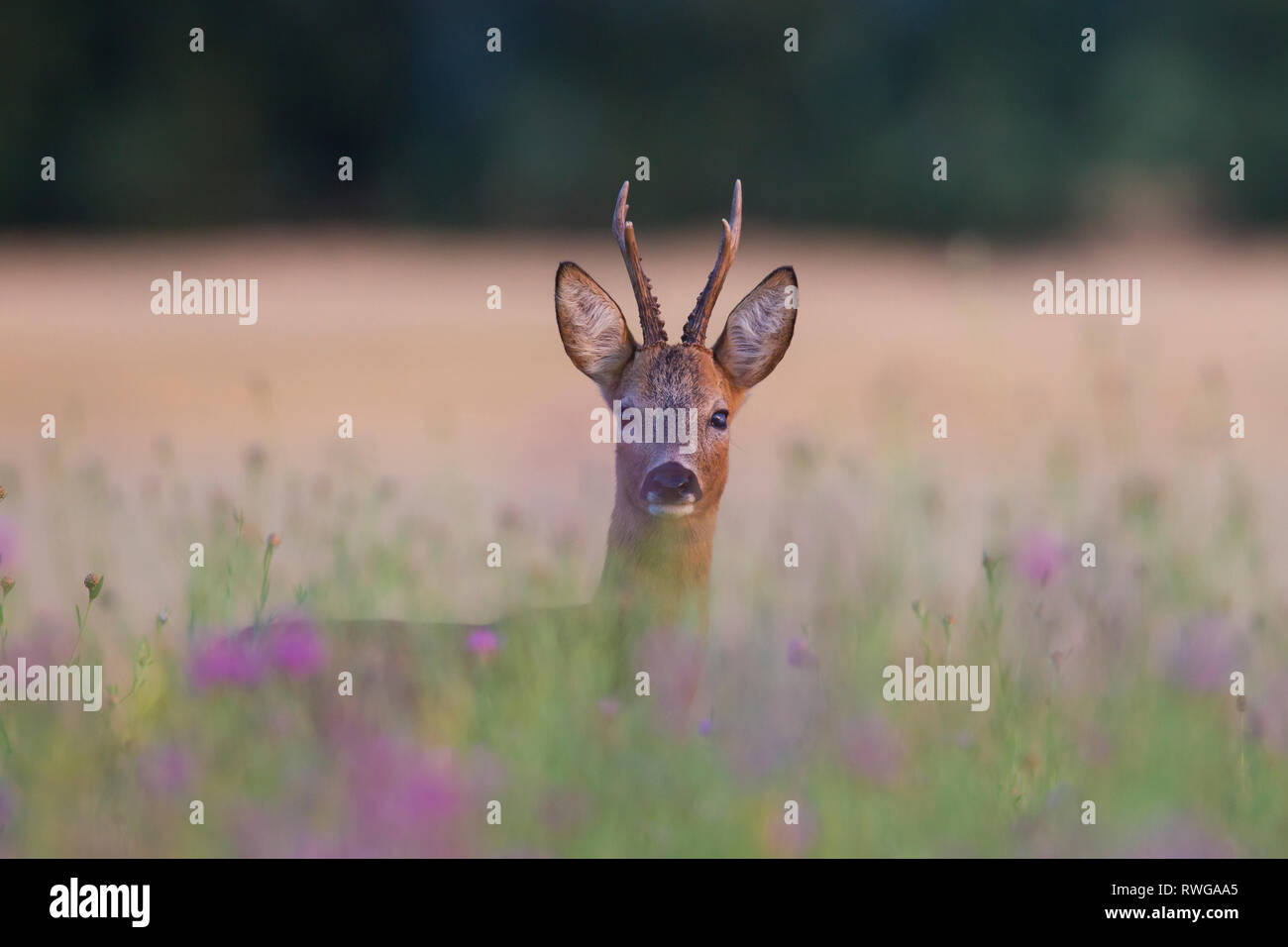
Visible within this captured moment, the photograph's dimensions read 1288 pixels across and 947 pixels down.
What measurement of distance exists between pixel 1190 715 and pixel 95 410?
7695mm

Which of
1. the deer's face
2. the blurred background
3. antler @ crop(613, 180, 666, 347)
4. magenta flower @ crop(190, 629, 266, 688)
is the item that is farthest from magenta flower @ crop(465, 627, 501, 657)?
antler @ crop(613, 180, 666, 347)

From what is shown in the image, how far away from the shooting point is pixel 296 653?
13.1 ft

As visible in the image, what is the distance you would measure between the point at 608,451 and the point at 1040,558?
1777 millimetres

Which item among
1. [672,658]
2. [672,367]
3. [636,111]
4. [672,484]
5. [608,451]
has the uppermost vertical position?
[636,111]

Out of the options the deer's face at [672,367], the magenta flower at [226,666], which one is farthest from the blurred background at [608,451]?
the deer's face at [672,367]

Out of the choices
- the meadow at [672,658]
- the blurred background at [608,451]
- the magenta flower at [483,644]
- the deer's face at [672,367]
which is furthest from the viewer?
the deer's face at [672,367]

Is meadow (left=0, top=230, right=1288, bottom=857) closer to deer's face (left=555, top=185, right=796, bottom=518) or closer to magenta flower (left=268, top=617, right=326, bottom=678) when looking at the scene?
magenta flower (left=268, top=617, right=326, bottom=678)

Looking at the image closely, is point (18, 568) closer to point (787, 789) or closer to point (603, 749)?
point (603, 749)

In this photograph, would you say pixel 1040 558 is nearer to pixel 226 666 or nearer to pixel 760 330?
pixel 760 330

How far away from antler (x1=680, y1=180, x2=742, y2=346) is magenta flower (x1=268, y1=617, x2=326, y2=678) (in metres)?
1.21

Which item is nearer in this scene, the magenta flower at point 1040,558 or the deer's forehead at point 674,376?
the magenta flower at point 1040,558

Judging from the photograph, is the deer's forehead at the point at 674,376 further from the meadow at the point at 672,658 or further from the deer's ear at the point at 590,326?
the meadow at the point at 672,658

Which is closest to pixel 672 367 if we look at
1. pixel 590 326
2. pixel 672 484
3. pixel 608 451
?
pixel 590 326

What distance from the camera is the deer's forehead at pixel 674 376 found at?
4.60m
